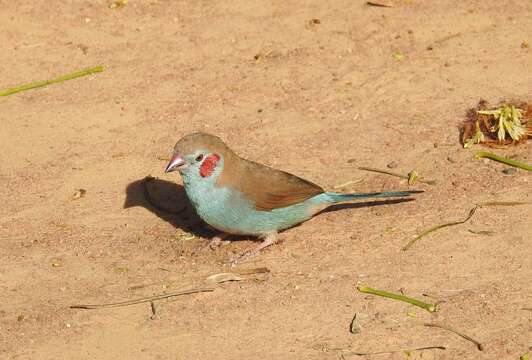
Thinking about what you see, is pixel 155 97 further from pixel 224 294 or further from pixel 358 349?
pixel 358 349

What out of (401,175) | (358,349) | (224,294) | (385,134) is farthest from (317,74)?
(358,349)

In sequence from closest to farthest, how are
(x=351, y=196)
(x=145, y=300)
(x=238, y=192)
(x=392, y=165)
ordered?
1. (x=145, y=300)
2. (x=238, y=192)
3. (x=351, y=196)
4. (x=392, y=165)

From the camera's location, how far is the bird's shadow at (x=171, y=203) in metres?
6.62

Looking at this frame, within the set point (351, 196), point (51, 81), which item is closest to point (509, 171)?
point (351, 196)

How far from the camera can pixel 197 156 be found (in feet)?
20.2

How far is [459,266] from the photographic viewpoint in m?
5.88

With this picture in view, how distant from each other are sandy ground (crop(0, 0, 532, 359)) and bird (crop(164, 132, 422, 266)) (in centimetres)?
16

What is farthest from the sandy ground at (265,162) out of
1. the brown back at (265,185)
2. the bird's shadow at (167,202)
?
the brown back at (265,185)

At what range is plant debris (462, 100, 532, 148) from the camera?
23.2ft

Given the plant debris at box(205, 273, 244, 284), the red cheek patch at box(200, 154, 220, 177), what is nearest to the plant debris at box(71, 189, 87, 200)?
the red cheek patch at box(200, 154, 220, 177)

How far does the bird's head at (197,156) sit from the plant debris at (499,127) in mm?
1926

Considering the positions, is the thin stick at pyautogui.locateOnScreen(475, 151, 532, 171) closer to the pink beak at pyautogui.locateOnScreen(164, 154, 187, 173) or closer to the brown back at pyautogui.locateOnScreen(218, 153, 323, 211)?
the brown back at pyautogui.locateOnScreen(218, 153, 323, 211)

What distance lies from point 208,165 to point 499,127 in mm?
2193

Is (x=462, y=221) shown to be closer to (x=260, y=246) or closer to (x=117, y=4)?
(x=260, y=246)
